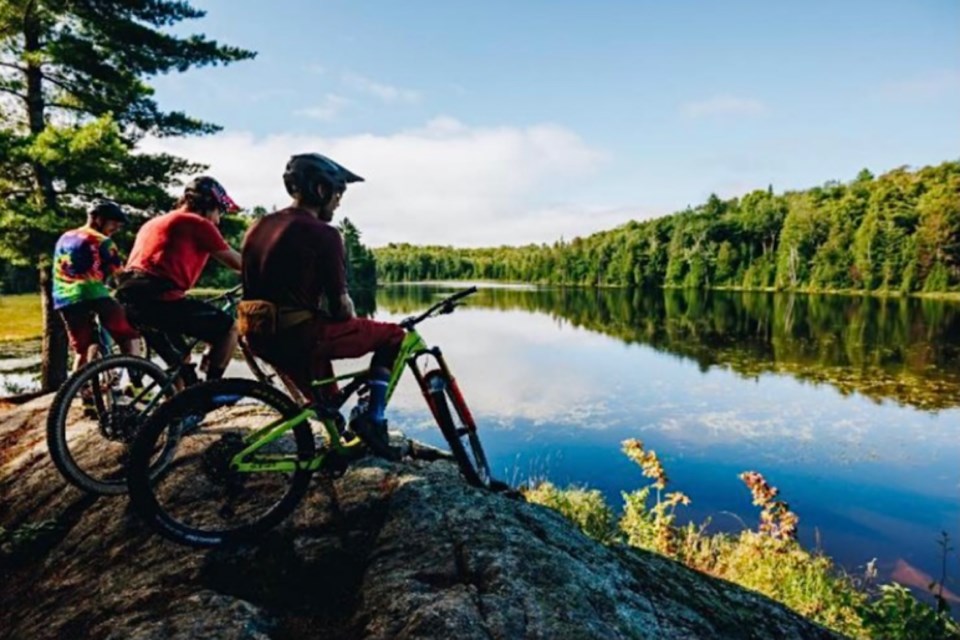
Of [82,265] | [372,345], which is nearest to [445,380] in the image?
[372,345]

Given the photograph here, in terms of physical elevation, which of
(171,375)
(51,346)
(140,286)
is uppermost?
(140,286)

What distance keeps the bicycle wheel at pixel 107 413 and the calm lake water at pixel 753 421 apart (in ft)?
37.9

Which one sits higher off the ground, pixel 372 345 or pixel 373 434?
pixel 372 345

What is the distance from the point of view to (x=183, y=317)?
14.6 ft

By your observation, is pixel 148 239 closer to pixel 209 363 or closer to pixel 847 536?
pixel 209 363

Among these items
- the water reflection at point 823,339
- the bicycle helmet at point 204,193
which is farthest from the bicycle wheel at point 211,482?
the water reflection at point 823,339

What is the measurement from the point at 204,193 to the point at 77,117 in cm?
1221

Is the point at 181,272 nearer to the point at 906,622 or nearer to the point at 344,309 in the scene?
the point at 344,309

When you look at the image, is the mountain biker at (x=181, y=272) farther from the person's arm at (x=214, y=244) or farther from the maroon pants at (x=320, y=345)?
the maroon pants at (x=320, y=345)

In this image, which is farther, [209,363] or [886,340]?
[886,340]

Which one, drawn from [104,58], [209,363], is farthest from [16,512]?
[104,58]

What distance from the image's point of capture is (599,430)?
20.1 metres

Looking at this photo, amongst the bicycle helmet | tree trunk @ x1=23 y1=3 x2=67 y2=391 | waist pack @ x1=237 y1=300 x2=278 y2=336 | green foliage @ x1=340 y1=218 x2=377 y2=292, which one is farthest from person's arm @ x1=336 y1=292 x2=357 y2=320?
green foliage @ x1=340 y1=218 x2=377 y2=292

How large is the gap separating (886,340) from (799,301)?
46036 millimetres
